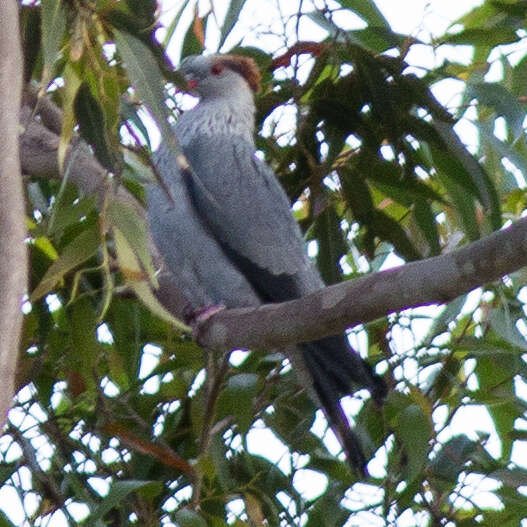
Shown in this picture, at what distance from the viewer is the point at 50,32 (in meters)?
1.42

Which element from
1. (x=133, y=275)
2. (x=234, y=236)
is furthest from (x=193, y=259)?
(x=133, y=275)

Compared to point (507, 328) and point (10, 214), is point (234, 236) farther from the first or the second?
point (10, 214)

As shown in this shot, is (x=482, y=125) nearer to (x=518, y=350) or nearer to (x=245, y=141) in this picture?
(x=518, y=350)

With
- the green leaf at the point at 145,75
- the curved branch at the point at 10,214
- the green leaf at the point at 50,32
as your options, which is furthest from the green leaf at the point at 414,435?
the curved branch at the point at 10,214

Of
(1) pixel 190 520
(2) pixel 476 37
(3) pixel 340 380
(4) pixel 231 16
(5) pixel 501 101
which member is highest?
(2) pixel 476 37

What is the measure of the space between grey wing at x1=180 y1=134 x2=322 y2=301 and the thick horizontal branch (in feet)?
1.90

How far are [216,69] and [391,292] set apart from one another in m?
1.45

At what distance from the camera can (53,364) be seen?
2.34m

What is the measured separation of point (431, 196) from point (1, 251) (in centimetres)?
127

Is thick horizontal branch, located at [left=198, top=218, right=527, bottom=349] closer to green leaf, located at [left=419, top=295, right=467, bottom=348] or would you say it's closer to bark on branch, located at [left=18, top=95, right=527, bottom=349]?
bark on branch, located at [left=18, top=95, right=527, bottom=349]

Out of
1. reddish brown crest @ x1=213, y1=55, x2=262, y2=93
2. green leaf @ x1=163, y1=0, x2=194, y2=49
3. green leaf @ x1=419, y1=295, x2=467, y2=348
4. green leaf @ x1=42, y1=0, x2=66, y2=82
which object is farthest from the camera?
reddish brown crest @ x1=213, y1=55, x2=262, y2=93

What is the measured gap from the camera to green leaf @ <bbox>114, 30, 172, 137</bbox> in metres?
1.46

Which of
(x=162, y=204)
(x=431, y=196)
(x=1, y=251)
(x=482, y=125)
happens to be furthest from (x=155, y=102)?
(x=162, y=204)

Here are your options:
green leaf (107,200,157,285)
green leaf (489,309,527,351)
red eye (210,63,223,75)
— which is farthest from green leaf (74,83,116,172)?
red eye (210,63,223,75)
